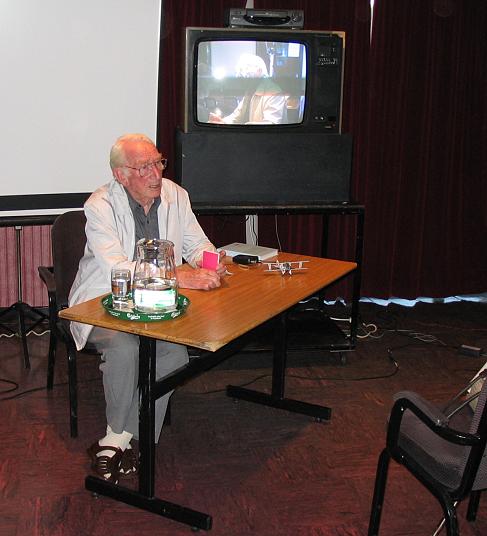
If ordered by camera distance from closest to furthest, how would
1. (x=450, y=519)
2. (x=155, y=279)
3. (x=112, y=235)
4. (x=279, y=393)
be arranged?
(x=450, y=519), (x=155, y=279), (x=112, y=235), (x=279, y=393)

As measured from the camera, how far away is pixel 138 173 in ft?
10.5

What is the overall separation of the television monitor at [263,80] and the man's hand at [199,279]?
1.19m

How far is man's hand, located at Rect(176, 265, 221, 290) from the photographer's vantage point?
3.01 m

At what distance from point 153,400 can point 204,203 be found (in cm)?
155

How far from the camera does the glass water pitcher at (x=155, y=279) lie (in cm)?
265

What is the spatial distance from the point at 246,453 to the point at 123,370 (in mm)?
638

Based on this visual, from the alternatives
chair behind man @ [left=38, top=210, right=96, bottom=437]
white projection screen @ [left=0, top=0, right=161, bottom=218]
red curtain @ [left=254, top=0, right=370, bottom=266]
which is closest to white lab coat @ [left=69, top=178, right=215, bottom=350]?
chair behind man @ [left=38, top=210, right=96, bottom=437]

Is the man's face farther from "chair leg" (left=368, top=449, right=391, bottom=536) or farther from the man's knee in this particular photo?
"chair leg" (left=368, top=449, right=391, bottom=536)

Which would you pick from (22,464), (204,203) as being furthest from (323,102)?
(22,464)

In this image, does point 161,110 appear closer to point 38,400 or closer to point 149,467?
point 38,400

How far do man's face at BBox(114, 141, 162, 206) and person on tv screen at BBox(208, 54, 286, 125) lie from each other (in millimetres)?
920

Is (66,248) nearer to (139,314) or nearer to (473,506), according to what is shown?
(139,314)

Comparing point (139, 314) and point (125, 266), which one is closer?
point (139, 314)

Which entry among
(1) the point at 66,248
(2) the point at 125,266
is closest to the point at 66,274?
(1) the point at 66,248
